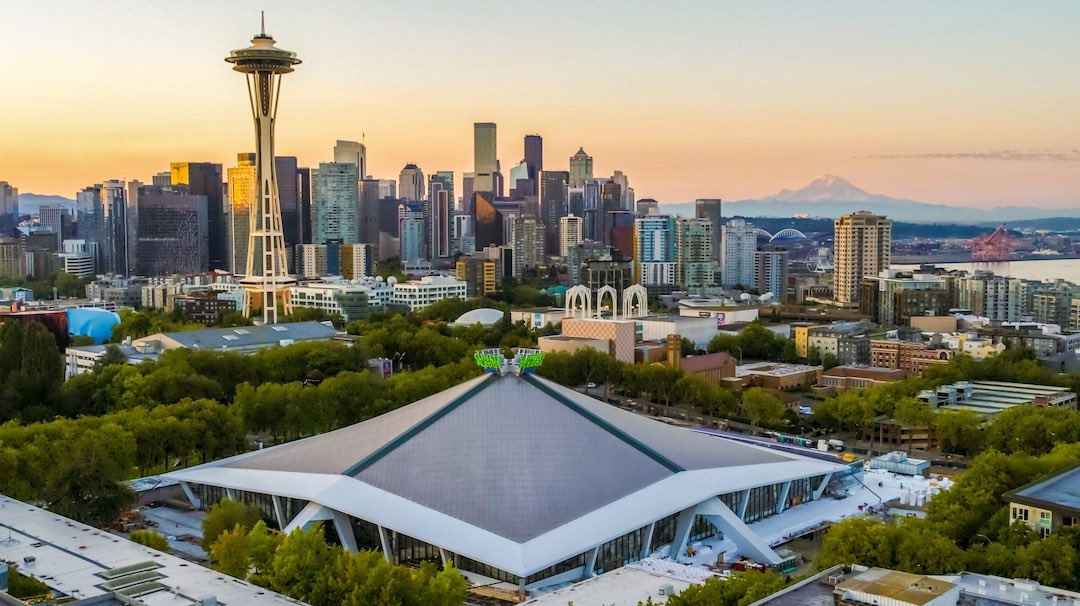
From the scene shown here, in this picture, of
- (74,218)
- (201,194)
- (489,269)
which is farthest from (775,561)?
(74,218)

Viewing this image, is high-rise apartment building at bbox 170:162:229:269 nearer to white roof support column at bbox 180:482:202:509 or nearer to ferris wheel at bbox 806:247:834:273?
ferris wheel at bbox 806:247:834:273

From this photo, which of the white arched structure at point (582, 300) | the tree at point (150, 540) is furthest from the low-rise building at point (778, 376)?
the tree at point (150, 540)

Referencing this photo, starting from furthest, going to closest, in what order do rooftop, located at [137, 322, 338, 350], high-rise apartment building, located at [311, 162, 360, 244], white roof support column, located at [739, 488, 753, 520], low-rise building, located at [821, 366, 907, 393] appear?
high-rise apartment building, located at [311, 162, 360, 244] → rooftop, located at [137, 322, 338, 350] → low-rise building, located at [821, 366, 907, 393] → white roof support column, located at [739, 488, 753, 520]

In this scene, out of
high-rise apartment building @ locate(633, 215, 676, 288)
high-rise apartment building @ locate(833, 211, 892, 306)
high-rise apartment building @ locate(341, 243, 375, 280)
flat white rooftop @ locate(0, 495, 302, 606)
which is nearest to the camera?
flat white rooftop @ locate(0, 495, 302, 606)

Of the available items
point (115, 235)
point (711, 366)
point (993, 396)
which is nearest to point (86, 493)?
point (711, 366)

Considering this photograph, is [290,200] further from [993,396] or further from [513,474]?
[513,474]

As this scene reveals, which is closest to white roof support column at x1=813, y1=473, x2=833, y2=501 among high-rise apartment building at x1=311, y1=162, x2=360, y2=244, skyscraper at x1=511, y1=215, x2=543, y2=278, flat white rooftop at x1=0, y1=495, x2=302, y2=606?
flat white rooftop at x1=0, y1=495, x2=302, y2=606

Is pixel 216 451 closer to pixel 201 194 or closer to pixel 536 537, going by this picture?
pixel 536 537
